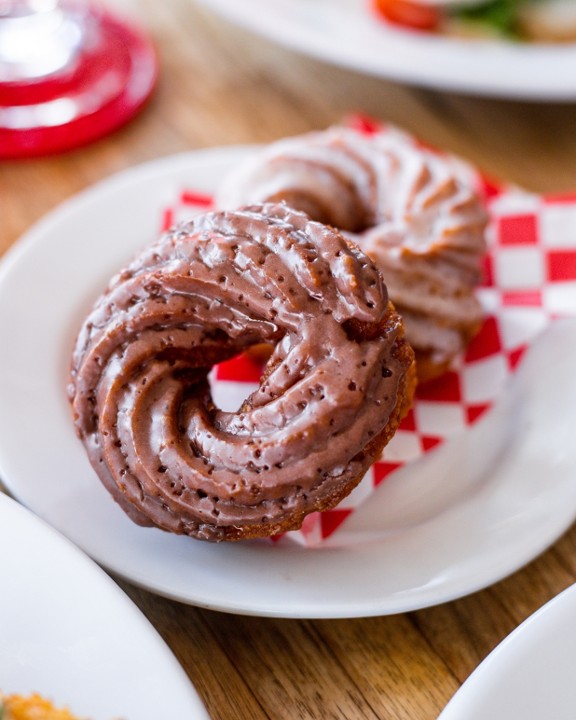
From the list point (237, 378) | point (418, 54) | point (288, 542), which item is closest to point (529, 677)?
point (288, 542)

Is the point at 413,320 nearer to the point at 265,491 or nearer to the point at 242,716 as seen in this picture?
the point at 265,491

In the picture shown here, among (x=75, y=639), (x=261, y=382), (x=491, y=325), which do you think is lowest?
(x=491, y=325)

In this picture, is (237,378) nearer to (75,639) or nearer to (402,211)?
(402,211)

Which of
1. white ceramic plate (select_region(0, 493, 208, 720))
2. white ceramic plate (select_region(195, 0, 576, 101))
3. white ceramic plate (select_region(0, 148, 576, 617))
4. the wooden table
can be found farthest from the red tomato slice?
white ceramic plate (select_region(0, 493, 208, 720))

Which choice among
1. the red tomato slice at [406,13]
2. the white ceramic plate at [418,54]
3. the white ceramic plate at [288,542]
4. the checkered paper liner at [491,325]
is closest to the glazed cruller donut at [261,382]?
the white ceramic plate at [288,542]

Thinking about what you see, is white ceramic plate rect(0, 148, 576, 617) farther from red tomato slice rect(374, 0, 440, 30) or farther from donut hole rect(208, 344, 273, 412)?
red tomato slice rect(374, 0, 440, 30)
